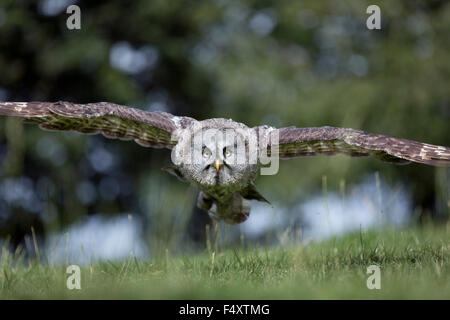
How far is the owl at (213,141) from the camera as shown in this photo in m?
5.26

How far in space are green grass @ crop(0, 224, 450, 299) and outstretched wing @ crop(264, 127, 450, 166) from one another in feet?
3.07

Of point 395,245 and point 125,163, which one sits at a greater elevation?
point 125,163

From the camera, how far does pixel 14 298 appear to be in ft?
14.5

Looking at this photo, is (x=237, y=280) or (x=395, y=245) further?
(x=395, y=245)

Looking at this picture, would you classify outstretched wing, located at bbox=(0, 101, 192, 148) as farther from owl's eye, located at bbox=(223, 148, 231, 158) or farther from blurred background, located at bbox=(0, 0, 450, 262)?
blurred background, located at bbox=(0, 0, 450, 262)

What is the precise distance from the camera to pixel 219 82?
44.9 feet

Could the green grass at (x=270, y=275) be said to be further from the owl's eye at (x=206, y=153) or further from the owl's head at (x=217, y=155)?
the owl's eye at (x=206, y=153)

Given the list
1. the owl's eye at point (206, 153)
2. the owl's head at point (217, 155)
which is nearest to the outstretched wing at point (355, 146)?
the owl's head at point (217, 155)

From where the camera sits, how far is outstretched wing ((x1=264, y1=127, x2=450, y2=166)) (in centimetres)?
493

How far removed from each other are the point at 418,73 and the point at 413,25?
1.59m

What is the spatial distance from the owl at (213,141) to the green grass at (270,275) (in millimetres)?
679

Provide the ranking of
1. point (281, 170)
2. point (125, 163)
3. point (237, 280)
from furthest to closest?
Result: 1. point (125, 163)
2. point (281, 170)
3. point (237, 280)

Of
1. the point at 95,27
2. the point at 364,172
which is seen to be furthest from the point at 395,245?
the point at 95,27

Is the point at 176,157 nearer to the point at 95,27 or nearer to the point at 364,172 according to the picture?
the point at 364,172
